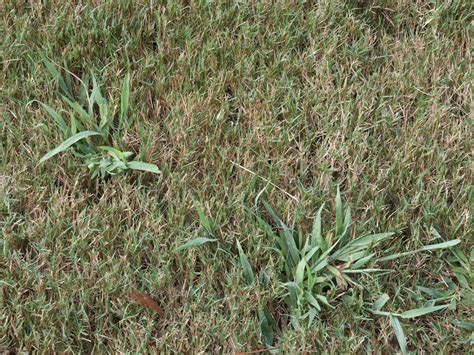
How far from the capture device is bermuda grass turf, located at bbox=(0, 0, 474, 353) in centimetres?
242

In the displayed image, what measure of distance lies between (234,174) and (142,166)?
32 cm

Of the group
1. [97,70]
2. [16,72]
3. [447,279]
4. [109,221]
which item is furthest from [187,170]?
[447,279]

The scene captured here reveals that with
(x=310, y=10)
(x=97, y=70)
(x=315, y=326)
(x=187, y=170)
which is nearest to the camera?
(x=315, y=326)

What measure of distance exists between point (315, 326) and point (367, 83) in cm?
99

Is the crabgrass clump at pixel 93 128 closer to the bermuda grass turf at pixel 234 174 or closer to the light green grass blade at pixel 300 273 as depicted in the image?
the bermuda grass turf at pixel 234 174

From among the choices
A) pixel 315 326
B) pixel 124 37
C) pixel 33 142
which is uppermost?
pixel 124 37

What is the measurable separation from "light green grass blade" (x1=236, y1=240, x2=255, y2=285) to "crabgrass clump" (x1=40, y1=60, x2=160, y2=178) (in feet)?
1.35

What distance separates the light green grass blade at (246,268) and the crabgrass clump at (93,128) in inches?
16.2

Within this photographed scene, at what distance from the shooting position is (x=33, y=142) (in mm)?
2686

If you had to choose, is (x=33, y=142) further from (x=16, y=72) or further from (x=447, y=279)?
(x=447, y=279)

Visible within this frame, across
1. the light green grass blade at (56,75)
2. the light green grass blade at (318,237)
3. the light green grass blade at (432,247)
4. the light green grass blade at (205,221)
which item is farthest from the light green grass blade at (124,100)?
the light green grass blade at (432,247)

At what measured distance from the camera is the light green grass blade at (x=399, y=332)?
241cm

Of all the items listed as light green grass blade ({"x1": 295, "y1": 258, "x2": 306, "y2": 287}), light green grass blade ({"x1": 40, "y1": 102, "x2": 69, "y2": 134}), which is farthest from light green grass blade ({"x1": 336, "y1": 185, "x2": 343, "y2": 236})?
light green grass blade ({"x1": 40, "y1": 102, "x2": 69, "y2": 134})

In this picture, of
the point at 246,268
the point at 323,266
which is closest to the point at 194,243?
the point at 246,268
